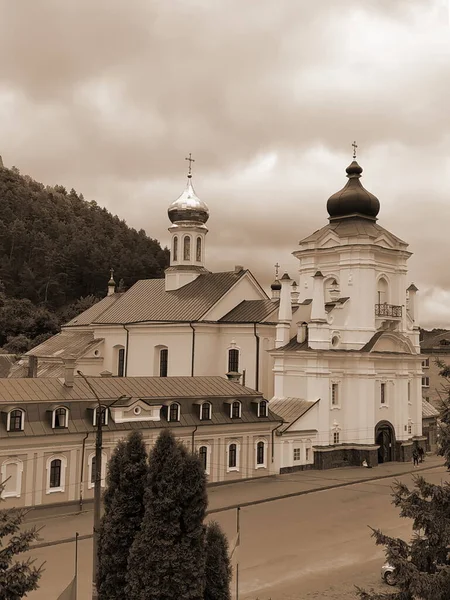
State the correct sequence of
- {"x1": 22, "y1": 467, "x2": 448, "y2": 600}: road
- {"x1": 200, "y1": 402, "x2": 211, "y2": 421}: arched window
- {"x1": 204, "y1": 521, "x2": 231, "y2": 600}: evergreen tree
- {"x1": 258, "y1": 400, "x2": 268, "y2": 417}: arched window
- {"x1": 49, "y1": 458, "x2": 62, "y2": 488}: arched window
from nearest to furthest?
1. {"x1": 204, "y1": 521, "x2": 231, "y2": 600}: evergreen tree
2. {"x1": 22, "y1": 467, "x2": 448, "y2": 600}: road
3. {"x1": 49, "y1": 458, "x2": 62, "y2": 488}: arched window
4. {"x1": 200, "y1": 402, "x2": 211, "y2": 421}: arched window
5. {"x1": 258, "y1": 400, "x2": 268, "y2": 417}: arched window

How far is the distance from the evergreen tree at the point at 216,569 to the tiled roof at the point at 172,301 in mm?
26560

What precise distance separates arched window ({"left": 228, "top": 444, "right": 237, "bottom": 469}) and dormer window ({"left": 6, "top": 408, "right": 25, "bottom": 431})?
31.8 feet

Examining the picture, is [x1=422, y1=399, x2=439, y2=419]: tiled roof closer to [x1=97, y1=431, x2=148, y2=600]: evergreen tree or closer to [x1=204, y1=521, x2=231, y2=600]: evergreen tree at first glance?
[x1=204, y1=521, x2=231, y2=600]: evergreen tree

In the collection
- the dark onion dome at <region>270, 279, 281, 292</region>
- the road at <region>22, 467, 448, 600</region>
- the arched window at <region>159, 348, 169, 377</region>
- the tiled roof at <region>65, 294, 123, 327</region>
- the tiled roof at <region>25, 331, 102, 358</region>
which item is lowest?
the road at <region>22, 467, 448, 600</region>

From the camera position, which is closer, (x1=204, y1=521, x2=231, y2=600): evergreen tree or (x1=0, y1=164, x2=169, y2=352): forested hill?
(x1=204, y1=521, x2=231, y2=600): evergreen tree

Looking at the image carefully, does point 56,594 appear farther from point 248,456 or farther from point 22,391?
point 248,456

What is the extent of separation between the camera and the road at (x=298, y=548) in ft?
55.9

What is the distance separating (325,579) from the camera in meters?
17.8

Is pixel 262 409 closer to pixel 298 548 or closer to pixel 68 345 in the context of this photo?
pixel 298 548

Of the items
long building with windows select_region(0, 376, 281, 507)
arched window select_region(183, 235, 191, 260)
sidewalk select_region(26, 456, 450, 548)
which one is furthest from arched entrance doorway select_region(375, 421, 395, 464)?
arched window select_region(183, 235, 191, 260)

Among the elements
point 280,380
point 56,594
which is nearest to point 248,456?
point 280,380

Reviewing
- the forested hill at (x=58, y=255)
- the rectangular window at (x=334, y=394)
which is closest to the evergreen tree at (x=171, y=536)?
the rectangular window at (x=334, y=394)

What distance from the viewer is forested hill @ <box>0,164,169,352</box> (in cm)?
9538

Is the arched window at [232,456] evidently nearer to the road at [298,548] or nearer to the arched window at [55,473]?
the road at [298,548]
